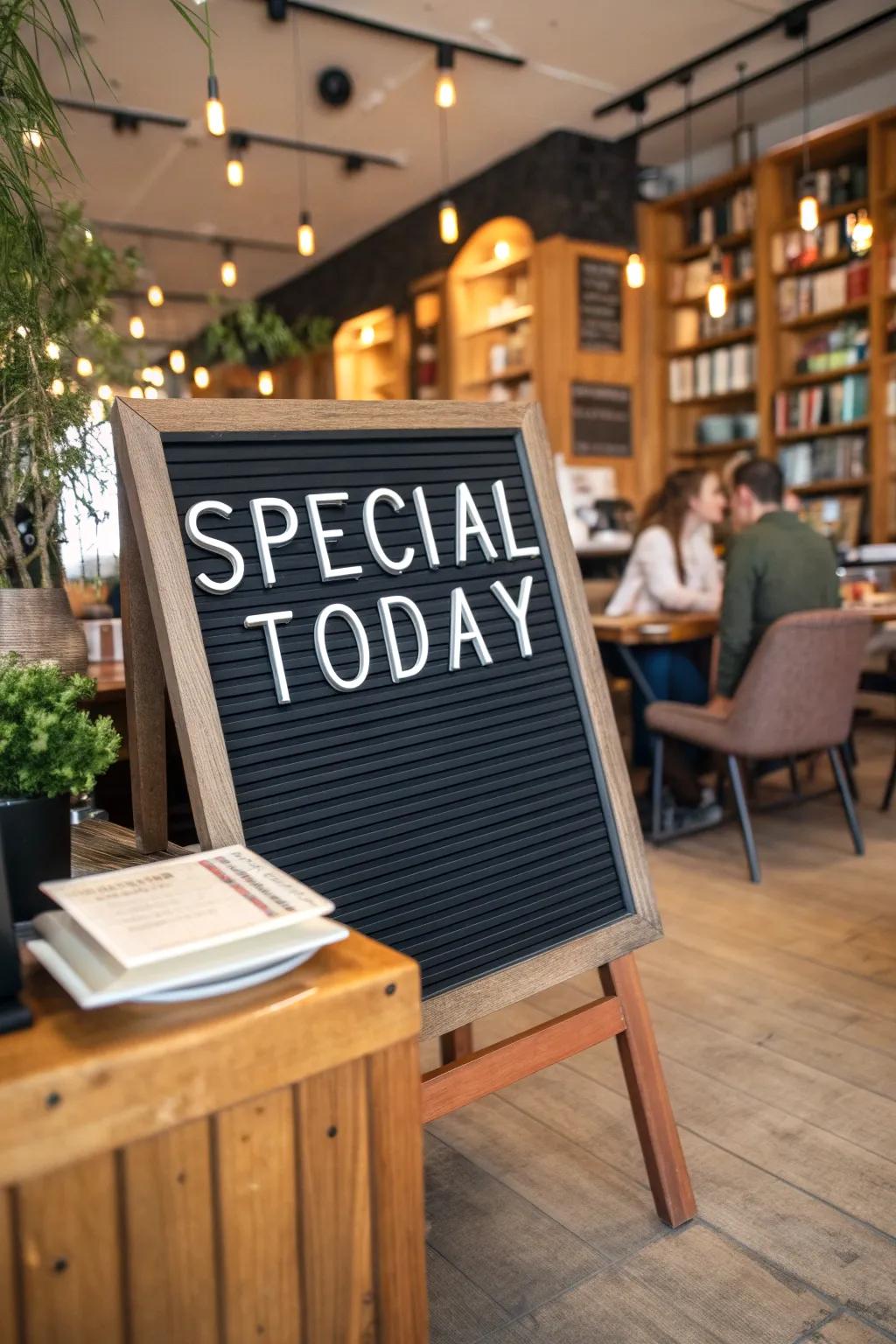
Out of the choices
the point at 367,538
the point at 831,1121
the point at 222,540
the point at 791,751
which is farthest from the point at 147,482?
the point at 791,751

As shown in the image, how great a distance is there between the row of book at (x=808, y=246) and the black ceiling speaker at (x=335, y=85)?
2.61 meters

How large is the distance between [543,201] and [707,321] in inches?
51.4

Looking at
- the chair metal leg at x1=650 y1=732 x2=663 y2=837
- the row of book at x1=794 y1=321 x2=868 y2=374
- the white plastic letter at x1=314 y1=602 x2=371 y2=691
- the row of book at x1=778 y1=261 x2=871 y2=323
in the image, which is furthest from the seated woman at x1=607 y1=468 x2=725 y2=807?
the white plastic letter at x1=314 y1=602 x2=371 y2=691

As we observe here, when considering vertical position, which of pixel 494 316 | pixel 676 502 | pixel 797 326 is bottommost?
pixel 676 502

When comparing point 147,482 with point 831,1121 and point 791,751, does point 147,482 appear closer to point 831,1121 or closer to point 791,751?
point 831,1121

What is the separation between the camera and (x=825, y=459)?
604 centimetres

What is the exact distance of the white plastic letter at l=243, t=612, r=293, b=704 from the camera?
116 centimetres

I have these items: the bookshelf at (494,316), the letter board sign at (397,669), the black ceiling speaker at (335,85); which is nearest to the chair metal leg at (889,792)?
the letter board sign at (397,669)

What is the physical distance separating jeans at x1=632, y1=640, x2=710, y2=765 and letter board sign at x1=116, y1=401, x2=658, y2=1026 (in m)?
2.56

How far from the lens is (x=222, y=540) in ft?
3.78

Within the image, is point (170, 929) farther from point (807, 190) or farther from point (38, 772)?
point (807, 190)

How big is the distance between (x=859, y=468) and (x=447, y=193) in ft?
11.3

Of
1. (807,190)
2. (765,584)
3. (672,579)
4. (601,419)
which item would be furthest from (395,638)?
(601,419)

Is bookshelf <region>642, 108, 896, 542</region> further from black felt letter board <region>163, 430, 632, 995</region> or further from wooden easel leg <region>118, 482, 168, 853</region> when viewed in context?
wooden easel leg <region>118, 482, 168, 853</region>
